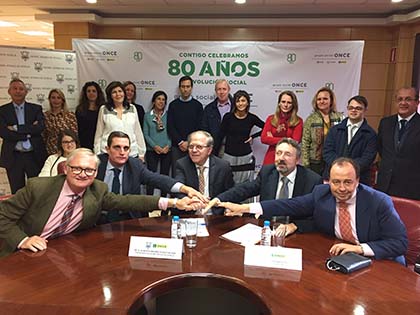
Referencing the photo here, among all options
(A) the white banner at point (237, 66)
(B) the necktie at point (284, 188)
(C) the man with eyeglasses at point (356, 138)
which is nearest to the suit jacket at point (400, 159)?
(C) the man with eyeglasses at point (356, 138)

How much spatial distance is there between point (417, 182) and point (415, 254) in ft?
4.13

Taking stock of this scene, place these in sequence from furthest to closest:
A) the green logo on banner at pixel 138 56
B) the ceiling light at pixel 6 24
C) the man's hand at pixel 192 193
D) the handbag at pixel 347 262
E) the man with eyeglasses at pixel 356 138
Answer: the ceiling light at pixel 6 24, the green logo on banner at pixel 138 56, the man with eyeglasses at pixel 356 138, the man's hand at pixel 192 193, the handbag at pixel 347 262

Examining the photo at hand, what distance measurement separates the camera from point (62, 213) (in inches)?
80.2

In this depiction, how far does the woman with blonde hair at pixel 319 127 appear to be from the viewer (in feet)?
11.8

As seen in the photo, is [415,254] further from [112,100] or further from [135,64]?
[135,64]

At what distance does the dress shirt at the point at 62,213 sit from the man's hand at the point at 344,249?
1.41m

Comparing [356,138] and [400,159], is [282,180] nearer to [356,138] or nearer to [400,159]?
[356,138]

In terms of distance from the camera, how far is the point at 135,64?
192 inches

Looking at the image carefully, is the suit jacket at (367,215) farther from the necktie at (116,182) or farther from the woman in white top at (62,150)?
the woman in white top at (62,150)

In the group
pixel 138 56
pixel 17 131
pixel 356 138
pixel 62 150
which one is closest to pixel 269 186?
pixel 356 138

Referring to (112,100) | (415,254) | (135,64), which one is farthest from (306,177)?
(135,64)

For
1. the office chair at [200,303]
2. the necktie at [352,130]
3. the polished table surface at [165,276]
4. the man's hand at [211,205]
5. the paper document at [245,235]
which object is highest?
the necktie at [352,130]

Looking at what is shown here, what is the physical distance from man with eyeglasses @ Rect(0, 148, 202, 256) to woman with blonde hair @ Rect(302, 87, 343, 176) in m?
2.27

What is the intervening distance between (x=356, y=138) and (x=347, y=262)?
1.93 metres
